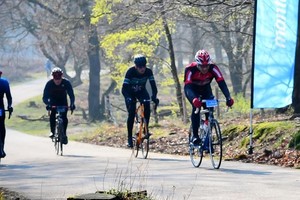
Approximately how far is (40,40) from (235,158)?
37.6m

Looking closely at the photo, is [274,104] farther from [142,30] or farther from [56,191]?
[142,30]

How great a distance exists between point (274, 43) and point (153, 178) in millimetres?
4635

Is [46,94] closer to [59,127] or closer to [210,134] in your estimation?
[59,127]

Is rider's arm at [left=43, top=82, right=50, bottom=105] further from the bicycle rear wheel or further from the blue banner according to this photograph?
the bicycle rear wheel

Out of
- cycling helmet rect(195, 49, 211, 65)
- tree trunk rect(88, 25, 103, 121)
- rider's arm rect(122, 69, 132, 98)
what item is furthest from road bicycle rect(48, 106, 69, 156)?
tree trunk rect(88, 25, 103, 121)

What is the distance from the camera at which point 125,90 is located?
19.4 meters

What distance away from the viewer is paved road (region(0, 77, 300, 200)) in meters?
12.2

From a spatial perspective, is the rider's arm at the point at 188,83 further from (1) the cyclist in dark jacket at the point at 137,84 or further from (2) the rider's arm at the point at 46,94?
(2) the rider's arm at the point at 46,94

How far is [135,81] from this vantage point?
19.5m

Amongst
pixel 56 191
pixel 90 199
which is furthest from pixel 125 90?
pixel 90 199

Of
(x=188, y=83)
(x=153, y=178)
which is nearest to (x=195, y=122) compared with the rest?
(x=188, y=83)

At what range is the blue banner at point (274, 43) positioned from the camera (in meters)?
17.7

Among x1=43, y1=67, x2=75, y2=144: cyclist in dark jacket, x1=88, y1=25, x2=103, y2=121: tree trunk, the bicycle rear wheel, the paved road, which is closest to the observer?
the paved road

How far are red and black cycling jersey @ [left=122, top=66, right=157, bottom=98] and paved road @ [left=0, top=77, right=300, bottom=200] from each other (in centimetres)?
134
